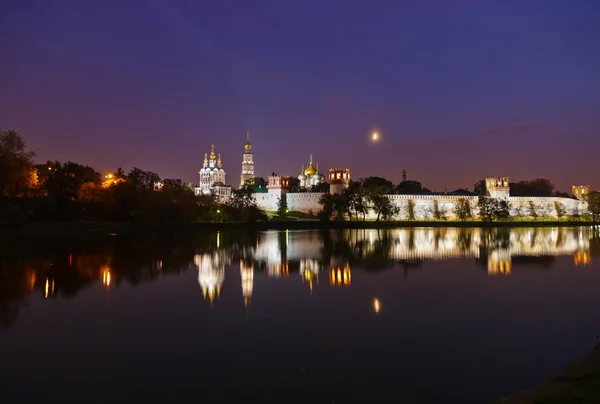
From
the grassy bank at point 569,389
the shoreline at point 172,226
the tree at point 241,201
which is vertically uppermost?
the tree at point 241,201

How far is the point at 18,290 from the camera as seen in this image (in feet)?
42.1

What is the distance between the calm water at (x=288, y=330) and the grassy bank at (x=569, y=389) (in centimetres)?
27

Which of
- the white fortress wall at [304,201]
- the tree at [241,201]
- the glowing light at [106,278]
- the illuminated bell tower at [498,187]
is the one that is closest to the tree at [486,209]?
the illuminated bell tower at [498,187]

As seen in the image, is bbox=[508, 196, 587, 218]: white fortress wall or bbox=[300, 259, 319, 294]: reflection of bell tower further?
bbox=[508, 196, 587, 218]: white fortress wall

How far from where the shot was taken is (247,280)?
14805 mm

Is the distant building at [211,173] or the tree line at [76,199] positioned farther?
the distant building at [211,173]

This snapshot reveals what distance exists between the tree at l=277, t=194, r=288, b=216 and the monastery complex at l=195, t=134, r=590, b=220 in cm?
55

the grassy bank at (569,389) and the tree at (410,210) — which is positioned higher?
the tree at (410,210)

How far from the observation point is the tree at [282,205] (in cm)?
7319

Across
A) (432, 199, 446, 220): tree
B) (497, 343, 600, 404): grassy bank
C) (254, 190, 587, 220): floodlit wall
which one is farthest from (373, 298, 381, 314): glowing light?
(432, 199, 446, 220): tree

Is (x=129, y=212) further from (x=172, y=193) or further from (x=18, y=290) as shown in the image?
(x=18, y=290)

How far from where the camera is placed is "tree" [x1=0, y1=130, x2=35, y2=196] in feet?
121

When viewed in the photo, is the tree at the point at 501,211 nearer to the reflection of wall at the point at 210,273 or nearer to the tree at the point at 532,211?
the tree at the point at 532,211

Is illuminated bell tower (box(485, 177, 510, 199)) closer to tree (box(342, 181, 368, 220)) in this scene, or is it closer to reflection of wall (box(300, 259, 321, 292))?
tree (box(342, 181, 368, 220))
